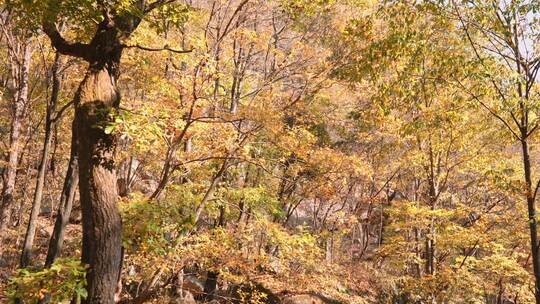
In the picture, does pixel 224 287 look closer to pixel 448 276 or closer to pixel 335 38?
pixel 448 276

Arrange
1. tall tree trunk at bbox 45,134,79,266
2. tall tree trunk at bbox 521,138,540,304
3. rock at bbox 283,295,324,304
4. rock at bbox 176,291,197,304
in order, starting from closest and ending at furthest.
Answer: tall tree trunk at bbox 521,138,540,304
tall tree trunk at bbox 45,134,79,266
rock at bbox 176,291,197,304
rock at bbox 283,295,324,304

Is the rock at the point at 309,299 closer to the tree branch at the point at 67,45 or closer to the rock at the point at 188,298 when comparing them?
the rock at the point at 188,298

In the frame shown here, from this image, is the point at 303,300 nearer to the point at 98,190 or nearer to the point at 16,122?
the point at 16,122

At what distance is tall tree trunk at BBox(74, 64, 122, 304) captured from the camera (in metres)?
4.77

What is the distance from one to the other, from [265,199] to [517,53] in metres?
7.65

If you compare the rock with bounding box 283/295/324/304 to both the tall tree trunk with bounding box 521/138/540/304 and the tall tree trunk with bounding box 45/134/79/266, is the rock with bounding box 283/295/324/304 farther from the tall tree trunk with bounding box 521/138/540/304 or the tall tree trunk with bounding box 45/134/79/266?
the tall tree trunk with bounding box 521/138/540/304

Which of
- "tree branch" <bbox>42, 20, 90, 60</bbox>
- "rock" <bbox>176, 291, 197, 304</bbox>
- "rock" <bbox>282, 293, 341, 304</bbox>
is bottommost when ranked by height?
"rock" <bbox>282, 293, 341, 304</bbox>

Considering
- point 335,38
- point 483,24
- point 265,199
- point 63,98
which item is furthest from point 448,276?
point 63,98

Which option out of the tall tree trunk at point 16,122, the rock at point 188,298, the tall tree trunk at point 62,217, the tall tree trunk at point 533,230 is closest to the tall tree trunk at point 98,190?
the tall tree trunk at point 62,217

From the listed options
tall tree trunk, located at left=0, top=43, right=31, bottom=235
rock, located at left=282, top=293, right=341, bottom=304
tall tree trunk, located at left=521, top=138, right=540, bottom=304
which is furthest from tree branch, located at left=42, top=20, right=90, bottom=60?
rock, located at left=282, top=293, right=341, bottom=304

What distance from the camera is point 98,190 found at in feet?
16.1

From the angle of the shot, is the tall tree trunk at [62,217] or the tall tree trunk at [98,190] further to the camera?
the tall tree trunk at [62,217]

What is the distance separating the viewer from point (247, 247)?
10773 millimetres

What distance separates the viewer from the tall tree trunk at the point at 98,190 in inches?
188
